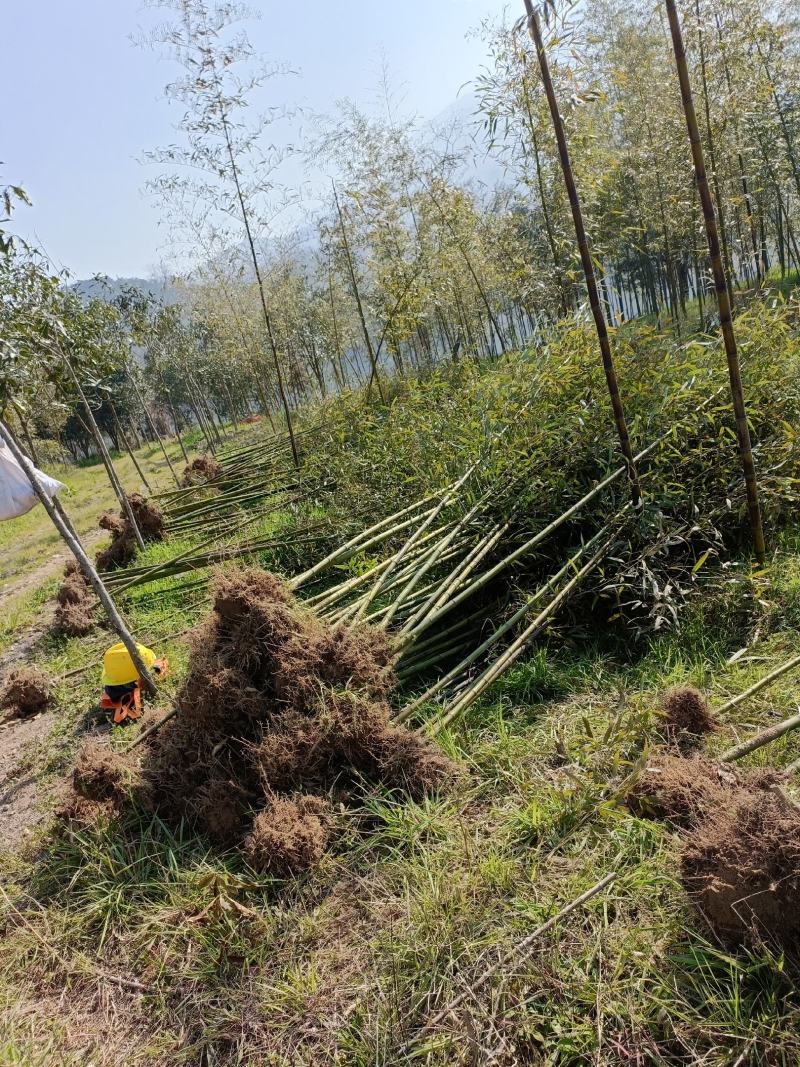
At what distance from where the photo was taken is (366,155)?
29.6 feet

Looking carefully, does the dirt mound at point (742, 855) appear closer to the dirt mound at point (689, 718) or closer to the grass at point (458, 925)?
the grass at point (458, 925)

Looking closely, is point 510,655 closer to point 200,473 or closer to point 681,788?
point 681,788

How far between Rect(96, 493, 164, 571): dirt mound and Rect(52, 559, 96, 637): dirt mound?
94 centimetres

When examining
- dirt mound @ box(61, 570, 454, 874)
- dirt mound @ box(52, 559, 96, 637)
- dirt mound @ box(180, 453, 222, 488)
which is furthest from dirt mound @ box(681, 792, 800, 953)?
dirt mound @ box(180, 453, 222, 488)

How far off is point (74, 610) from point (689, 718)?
5.00m

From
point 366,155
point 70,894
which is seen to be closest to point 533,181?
point 366,155

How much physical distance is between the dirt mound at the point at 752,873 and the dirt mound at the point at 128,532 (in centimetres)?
635

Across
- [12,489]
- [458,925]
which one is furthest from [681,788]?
[12,489]

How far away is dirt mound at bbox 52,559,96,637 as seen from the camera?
5.21 m

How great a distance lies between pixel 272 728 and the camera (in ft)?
7.86

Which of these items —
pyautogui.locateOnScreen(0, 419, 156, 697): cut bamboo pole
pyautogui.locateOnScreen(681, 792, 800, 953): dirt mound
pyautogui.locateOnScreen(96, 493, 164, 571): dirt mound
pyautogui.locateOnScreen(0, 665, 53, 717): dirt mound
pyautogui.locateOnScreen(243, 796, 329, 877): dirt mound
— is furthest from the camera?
pyautogui.locateOnScreen(96, 493, 164, 571): dirt mound

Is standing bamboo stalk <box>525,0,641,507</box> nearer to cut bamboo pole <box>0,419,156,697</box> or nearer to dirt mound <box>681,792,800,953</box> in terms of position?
dirt mound <box>681,792,800,953</box>

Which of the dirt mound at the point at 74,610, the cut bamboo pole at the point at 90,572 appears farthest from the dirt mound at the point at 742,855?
the dirt mound at the point at 74,610

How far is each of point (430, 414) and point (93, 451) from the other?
104ft
